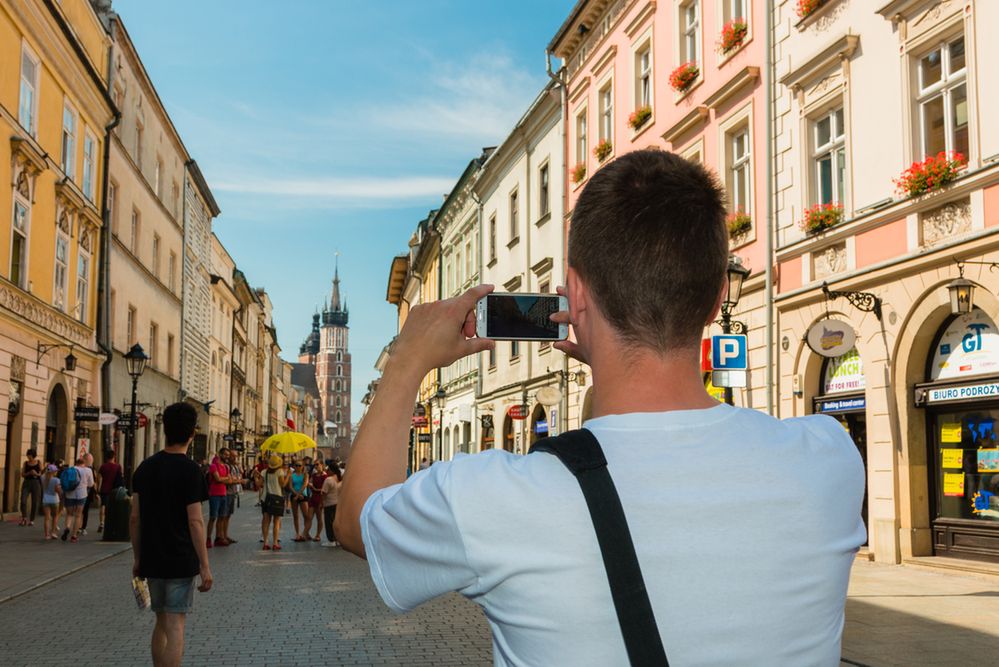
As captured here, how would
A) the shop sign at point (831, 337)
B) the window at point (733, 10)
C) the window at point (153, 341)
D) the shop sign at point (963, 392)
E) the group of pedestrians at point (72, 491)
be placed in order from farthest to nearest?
the window at point (153, 341) < the group of pedestrians at point (72, 491) < the window at point (733, 10) < the shop sign at point (831, 337) < the shop sign at point (963, 392)

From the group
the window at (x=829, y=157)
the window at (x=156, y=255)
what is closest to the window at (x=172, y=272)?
the window at (x=156, y=255)

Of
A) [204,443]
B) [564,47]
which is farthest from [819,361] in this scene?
[204,443]

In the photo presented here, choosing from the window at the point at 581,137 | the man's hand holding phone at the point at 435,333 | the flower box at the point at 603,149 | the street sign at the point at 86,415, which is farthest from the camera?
the window at the point at 581,137

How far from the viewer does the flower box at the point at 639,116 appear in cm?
2462

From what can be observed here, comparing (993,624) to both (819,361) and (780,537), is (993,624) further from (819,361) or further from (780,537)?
(780,537)

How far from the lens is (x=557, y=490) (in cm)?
152

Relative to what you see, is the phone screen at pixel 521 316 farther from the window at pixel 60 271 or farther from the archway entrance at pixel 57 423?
the archway entrance at pixel 57 423

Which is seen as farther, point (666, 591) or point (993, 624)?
point (993, 624)

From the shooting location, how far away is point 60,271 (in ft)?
93.7

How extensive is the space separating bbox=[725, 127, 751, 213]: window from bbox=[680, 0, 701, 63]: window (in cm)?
241

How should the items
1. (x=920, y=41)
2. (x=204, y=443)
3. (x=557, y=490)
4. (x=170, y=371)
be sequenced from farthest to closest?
(x=204, y=443) < (x=170, y=371) < (x=920, y=41) < (x=557, y=490)

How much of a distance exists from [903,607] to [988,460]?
13.9 ft

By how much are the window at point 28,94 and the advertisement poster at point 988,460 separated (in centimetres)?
2093

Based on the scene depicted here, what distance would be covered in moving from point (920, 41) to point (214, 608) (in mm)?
11465
